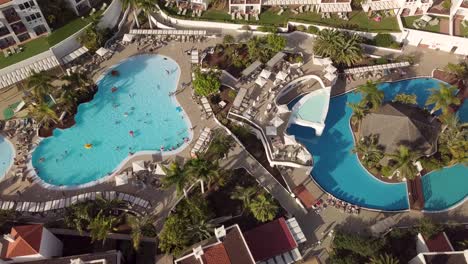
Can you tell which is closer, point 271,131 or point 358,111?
point 271,131

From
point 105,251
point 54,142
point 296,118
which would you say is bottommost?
point 105,251

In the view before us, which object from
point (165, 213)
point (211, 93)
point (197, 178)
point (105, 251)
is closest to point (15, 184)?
point (105, 251)

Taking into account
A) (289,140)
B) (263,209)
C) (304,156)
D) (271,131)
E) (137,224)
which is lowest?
(137,224)

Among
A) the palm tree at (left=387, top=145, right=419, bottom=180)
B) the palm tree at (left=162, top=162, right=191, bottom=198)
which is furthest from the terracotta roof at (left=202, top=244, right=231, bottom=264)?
the palm tree at (left=387, top=145, right=419, bottom=180)

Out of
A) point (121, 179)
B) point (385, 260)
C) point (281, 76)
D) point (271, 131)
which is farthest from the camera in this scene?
point (281, 76)

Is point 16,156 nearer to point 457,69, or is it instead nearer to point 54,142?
point 54,142

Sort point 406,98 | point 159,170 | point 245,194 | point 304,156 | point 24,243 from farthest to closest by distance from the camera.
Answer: point 406,98 → point 304,156 → point 159,170 → point 245,194 → point 24,243

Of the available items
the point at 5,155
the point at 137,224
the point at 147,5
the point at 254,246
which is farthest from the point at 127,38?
the point at 254,246

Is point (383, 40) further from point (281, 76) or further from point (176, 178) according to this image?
point (176, 178)
